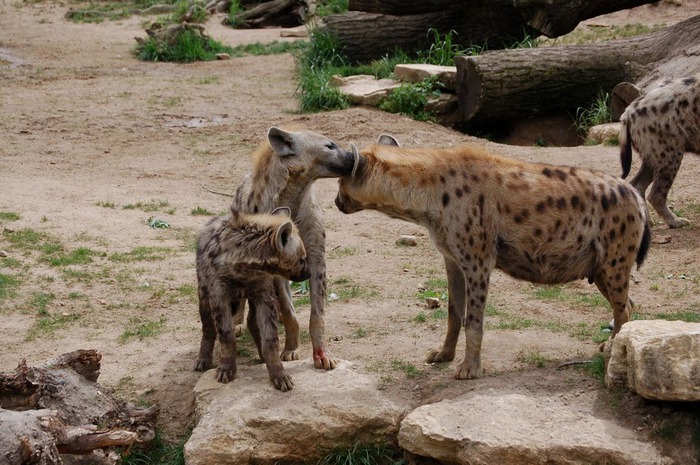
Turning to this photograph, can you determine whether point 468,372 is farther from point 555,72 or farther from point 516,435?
point 555,72

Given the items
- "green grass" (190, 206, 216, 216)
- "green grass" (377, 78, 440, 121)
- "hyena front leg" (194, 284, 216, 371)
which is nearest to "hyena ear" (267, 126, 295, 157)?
"hyena front leg" (194, 284, 216, 371)

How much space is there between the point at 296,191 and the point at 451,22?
726 centimetres

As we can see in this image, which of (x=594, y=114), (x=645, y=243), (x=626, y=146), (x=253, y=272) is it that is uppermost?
(x=645, y=243)

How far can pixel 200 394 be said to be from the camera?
458 centimetres

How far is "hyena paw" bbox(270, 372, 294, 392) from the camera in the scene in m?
4.50

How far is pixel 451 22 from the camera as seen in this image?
1180 centimetres

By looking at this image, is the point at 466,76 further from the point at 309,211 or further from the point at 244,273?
the point at 244,273

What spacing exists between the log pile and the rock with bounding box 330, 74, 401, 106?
6362mm

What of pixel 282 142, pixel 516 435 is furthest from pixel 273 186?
pixel 516 435

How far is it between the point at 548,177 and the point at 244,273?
1.49 meters

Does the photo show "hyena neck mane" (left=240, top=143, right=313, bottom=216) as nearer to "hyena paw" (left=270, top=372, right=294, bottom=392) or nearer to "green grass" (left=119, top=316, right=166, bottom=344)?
"hyena paw" (left=270, top=372, right=294, bottom=392)

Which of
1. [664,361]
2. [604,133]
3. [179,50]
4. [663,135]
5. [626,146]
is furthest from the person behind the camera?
[179,50]

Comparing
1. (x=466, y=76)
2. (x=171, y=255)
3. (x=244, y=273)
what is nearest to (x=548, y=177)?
(x=244, y=273)

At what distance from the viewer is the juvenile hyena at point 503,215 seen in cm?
450
